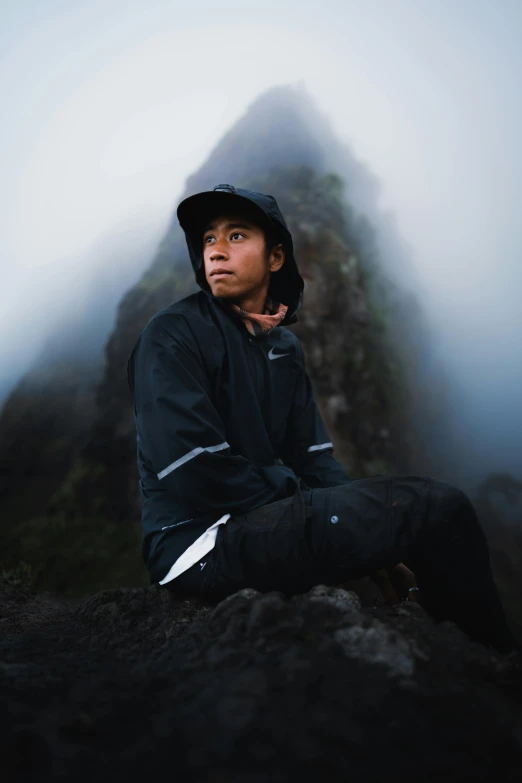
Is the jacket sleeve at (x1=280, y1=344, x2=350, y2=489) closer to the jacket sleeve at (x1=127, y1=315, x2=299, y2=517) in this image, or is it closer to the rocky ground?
the jacket sleeve at (x1=127, y1=315, x2=299, y2=517)

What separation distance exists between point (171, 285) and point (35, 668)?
10.3m

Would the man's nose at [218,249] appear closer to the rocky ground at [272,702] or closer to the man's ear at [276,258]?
the man's ear at [276,258]

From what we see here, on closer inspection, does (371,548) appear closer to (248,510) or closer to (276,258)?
(248,510)

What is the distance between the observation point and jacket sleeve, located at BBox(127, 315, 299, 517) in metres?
2.07

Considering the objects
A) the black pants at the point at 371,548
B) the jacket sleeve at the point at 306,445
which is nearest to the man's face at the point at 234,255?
the jacket sleeve at the point at 306,445

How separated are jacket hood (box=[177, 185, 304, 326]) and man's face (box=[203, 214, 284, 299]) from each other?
0.25ft

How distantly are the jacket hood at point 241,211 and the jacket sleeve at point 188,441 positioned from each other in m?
0.73

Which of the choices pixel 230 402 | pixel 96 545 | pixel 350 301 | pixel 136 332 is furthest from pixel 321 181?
pixel 230 402

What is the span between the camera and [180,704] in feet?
3.77

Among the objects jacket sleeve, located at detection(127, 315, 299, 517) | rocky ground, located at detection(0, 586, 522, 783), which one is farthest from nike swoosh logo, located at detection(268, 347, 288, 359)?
rocky ground, located at detection(0, 586, 522, 783)

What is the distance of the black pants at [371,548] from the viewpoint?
2006 millimetres

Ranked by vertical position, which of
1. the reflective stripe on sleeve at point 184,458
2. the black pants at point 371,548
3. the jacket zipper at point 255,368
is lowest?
the black pants at point 371,548

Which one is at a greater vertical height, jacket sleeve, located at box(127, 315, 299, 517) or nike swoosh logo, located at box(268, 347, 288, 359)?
nike swoosh logo, located at box(268, 347, 288, 359)

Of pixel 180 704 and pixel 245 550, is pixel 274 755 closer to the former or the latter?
pixel 180 704
